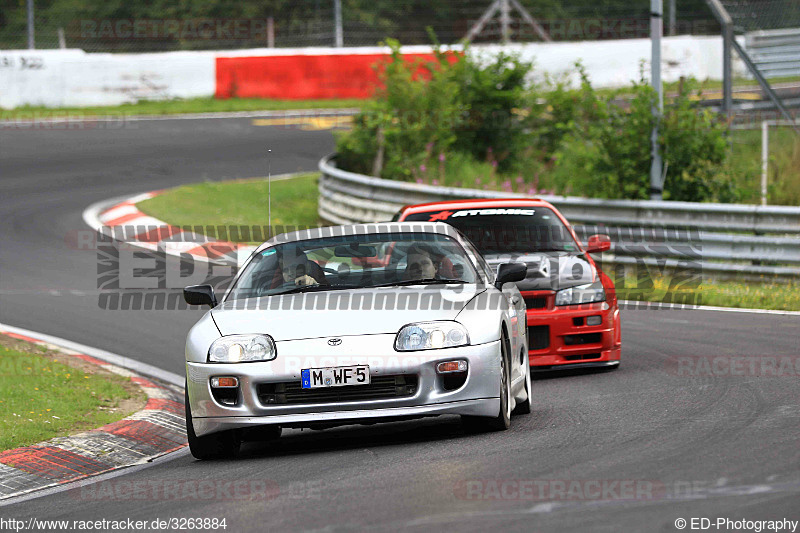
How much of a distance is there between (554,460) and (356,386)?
1289 mm

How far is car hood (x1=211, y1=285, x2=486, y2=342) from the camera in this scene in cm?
746

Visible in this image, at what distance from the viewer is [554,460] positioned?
6613mm

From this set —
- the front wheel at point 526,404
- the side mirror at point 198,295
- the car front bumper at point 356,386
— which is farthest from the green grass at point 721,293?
the side mirror at point 198,295

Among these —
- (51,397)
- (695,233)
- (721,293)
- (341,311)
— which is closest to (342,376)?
(341,311)

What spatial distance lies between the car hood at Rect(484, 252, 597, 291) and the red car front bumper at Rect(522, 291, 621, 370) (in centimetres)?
9

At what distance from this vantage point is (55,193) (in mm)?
22781

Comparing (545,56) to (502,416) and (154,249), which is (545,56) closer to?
(154,249)

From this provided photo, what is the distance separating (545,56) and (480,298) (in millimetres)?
28724

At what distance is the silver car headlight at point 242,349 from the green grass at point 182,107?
24.8m

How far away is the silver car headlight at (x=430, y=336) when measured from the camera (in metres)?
7.38

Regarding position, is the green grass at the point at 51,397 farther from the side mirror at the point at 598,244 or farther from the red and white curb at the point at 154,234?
the red and white curb at the point at 154,234

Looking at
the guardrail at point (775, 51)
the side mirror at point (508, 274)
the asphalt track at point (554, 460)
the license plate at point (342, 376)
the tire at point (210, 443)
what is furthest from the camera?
the guardrail at point (775, 51)

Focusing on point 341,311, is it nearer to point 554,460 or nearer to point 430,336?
point 430,336

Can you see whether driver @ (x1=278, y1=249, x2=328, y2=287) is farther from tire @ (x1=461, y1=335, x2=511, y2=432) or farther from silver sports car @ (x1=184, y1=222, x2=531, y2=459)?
tire @ (x1=461, y1=335, x2=511, y2=432)
